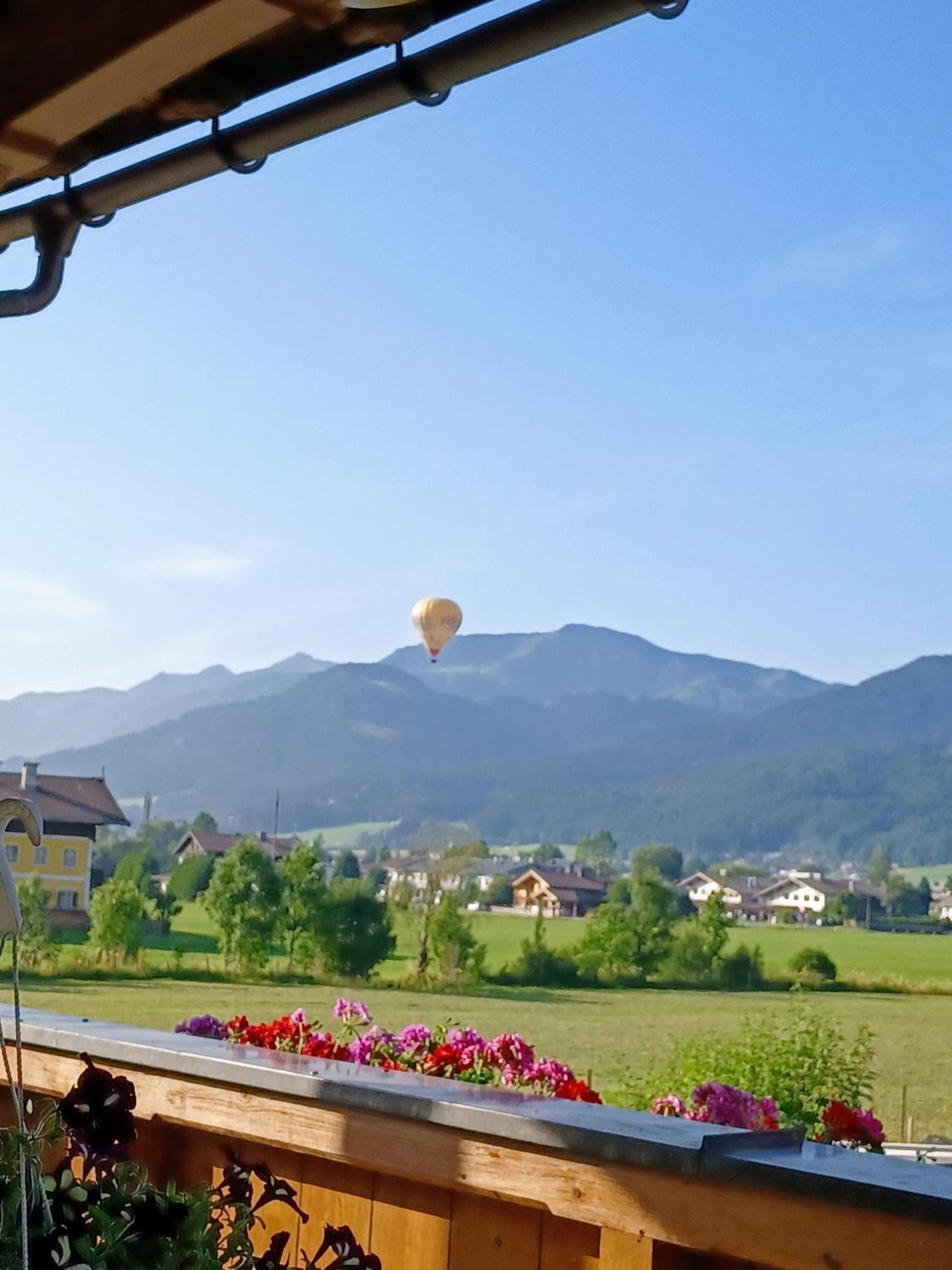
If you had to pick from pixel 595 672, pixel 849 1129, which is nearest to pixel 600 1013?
pixel 849 1129

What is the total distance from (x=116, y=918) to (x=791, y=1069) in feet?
27.9

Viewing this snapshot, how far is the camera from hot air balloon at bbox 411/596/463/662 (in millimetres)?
16812

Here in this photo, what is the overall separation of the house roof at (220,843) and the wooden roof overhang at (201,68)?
45.3 feet

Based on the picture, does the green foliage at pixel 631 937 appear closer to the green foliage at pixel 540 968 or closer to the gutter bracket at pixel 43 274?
the green foliage at pixel 540 968

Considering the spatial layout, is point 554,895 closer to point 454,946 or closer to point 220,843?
point 454,946

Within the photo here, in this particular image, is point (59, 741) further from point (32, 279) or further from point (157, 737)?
point (32, 279)

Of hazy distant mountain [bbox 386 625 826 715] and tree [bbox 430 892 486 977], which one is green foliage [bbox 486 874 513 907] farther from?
hazy distant mountain [bbox 386 625 826 715]

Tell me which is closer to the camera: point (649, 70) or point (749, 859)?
point (649, 70)

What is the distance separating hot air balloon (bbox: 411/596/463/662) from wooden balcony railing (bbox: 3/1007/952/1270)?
15.2 meters

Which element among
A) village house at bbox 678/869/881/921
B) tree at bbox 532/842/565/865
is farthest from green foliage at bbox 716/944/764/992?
tree at bbox 532/842/565/865

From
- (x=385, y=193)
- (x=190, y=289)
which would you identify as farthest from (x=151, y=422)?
(x=190, y=289)

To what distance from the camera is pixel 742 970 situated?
548 inches

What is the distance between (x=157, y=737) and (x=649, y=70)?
4284 cm

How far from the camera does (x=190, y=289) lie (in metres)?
13.4
